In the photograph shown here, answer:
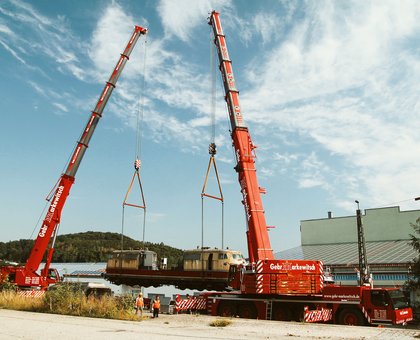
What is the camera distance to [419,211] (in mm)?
48000

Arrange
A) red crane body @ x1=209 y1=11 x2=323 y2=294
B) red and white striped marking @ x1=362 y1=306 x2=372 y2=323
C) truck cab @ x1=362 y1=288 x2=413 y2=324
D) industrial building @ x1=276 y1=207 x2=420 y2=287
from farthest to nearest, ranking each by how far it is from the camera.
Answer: industrial building @ x1=276 y1=207 x2=420 y2=287 < red crane body @ x1=209 y1=11 x2=323 y2=294 < red and white striped marking @ x1=362 y1=306 x2=372 y2=323 < truck cab @ x1=362 y1=288 x2=413 y2=324

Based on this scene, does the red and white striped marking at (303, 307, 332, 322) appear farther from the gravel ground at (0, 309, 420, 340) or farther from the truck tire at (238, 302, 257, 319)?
the truck tire at (238, 302, 257, 319)

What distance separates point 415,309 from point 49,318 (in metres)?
20.2

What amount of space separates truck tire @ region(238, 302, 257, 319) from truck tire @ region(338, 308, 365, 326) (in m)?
4.69

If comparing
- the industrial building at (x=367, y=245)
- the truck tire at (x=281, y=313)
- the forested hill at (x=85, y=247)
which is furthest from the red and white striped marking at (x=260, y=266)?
the forested hill at (x=85, y=247)

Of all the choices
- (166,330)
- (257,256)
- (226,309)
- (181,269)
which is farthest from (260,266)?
(181,269)

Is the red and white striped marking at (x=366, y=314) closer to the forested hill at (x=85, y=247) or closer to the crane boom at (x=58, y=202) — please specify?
the crane boom at (x=58, y=202)

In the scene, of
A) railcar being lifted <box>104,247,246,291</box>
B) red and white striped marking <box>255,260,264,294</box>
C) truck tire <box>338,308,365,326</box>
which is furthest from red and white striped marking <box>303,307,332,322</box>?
railcar being lifted <box>104,247,246,291</box>

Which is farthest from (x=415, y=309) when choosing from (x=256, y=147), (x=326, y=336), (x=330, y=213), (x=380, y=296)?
(x=330, y=213)

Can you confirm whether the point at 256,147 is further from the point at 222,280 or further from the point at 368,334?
the point at 368,334

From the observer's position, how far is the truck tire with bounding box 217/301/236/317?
23.8 metres

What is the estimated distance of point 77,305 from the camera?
22.4 meters

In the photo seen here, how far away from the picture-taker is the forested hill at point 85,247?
90.4 meters

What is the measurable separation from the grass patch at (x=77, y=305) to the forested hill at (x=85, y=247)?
55659 millimetres
